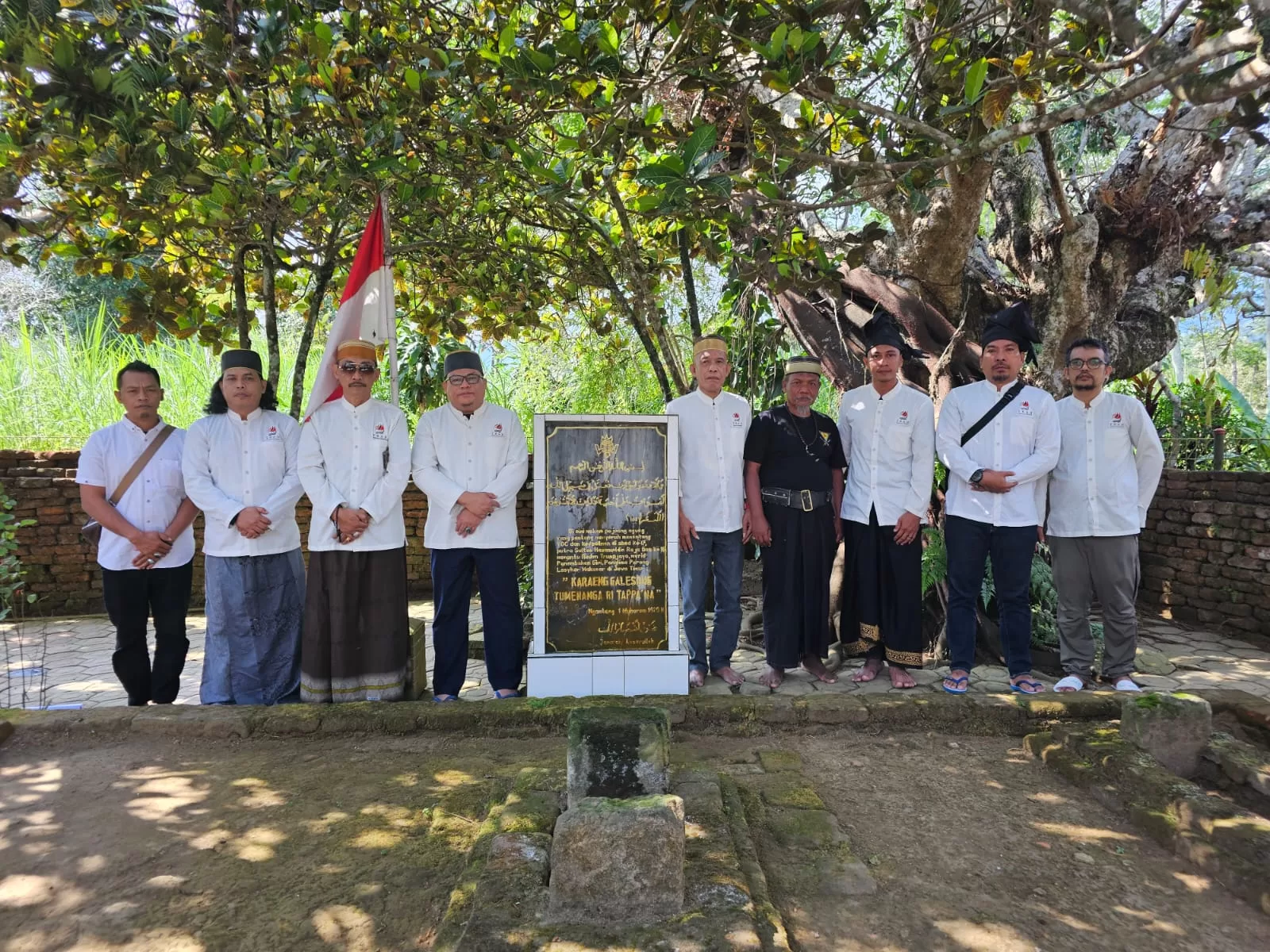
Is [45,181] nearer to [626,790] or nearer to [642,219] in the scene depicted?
[642,219]

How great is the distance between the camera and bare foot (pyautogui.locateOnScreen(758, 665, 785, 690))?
453 centimetres

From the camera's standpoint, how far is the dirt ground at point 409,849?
2.24 meters

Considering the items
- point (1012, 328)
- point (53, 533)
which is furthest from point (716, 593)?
point (53, 533)

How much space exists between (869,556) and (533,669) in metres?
1.93

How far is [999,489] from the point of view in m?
4.13

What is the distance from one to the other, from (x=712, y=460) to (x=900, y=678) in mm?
1574

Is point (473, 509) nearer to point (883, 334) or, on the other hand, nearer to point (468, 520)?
point (468, 520)

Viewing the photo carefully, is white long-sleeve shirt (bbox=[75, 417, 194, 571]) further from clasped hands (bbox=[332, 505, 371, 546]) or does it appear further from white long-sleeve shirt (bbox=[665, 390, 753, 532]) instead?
white long-sleeve shirt (bbox=[665, 390, 753, 532])

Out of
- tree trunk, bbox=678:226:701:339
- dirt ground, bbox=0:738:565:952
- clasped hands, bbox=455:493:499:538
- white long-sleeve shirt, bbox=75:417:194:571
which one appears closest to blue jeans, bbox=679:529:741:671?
clasped hands, bbox=455:493:499:538

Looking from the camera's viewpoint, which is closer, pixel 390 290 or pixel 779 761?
pixel 779 761

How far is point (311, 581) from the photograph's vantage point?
4.00 meters

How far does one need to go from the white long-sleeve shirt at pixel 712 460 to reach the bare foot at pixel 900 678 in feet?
3.81

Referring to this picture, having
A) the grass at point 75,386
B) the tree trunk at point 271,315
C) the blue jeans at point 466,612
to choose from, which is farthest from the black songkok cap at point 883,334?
the grass at point 75,386

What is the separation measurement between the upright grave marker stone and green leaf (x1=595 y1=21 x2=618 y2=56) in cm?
178
